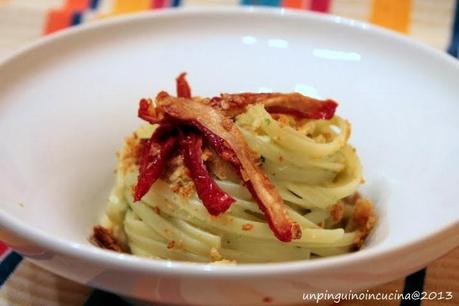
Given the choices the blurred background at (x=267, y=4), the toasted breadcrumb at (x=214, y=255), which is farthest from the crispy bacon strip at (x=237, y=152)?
the blurred background at (x=267, y=4)

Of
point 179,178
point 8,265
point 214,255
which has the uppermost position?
point 179,178

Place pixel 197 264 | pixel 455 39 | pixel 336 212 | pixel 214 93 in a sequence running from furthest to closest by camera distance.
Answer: pixel 455 39 → pixel 214 93 → pixel 336 212 → pixel 197 264

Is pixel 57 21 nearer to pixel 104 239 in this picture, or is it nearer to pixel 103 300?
pixel 104 239

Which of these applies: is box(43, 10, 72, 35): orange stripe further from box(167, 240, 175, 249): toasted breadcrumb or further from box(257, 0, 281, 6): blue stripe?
box(167, 240, 175, 249): toasted breadcrumb

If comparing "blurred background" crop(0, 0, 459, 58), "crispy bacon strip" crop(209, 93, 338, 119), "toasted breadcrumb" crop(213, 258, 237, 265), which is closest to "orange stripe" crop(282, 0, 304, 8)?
"blurred background" crop(0, 0, 459, 58)

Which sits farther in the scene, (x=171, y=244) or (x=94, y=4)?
(x=94, y=4)

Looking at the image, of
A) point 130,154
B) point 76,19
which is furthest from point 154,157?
point 76,19

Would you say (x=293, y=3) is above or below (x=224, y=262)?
above

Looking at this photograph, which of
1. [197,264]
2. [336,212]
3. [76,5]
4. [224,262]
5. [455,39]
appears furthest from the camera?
[76,5]
